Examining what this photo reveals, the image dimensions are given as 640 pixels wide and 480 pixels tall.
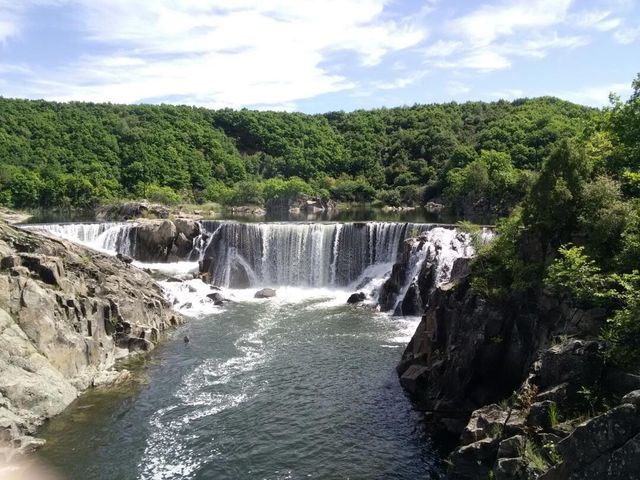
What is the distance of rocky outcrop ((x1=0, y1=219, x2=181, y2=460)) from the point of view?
19.4 metres

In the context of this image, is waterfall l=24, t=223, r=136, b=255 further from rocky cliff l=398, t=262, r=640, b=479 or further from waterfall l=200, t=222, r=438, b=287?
rocky cliff l=398, t=262, r=640, b=479

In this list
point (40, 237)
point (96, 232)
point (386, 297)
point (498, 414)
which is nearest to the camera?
point (498, 414)

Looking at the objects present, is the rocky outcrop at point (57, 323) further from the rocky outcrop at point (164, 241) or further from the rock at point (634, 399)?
the rock at point (634, 399)

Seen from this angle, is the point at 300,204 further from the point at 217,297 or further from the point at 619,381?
the point at 619,381

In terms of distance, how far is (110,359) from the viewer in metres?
25.8

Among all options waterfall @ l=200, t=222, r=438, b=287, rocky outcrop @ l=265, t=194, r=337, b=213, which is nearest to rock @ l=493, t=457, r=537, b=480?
waterfall @ l=200, t=222, r=438, b=287

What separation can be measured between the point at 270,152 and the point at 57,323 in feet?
398

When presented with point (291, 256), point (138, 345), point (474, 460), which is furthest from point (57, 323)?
point (291, 256)

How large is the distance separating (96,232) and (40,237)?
61.3 feet

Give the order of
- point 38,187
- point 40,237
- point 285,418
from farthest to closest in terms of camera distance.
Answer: point 38,187 → point 40,237 → point 285,418

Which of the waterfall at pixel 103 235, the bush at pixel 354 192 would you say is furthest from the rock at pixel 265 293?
the bush at pixel 354 192

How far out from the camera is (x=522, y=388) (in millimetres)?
14195

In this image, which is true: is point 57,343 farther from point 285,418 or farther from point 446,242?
point 446,242

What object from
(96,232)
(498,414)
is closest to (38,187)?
(96,232)
